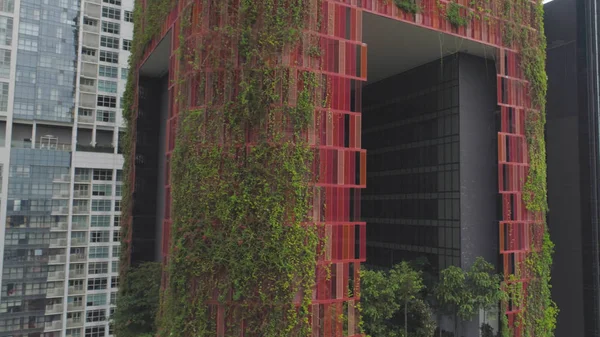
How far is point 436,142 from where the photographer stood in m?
23.1

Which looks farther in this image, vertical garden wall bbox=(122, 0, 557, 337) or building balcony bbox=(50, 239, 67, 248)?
building balcony bbox=(50, 239, 67, 248)

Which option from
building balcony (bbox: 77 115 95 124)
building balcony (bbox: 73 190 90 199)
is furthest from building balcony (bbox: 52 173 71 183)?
building balcony (bbox: 77 115 95 124)

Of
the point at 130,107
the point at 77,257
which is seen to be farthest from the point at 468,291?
the point at 77,257

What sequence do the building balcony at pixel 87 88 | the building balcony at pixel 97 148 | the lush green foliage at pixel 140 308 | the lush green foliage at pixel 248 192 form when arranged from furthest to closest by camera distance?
the building balcony at pixel 87 88
the building balcony at pixel 97 148
the lush green foliage at pixel 140 308
the lush green foliage at pixel 248 192

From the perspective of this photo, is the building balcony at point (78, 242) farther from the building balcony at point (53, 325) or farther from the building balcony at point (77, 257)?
the building balcony at point (53, 325)

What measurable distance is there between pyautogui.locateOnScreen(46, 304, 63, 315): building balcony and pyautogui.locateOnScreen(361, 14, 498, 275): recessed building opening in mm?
31572

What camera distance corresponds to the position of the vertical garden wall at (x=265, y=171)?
14422mm

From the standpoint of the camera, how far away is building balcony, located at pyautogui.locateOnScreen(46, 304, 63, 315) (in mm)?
41763

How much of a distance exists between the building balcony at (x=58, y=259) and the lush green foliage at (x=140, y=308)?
23006 millimetres

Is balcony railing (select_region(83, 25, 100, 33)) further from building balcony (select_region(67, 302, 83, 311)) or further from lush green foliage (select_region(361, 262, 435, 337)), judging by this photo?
lush green foliage (select_region(361, 262, 435, 337))

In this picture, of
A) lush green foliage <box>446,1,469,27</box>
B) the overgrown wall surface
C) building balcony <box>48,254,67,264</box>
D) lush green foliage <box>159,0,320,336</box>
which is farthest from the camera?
building balcony <box>48,254,67,264</box>

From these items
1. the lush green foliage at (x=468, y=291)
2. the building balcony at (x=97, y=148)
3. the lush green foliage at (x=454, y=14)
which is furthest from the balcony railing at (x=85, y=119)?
the lush green foliage at (x=468, y=291)

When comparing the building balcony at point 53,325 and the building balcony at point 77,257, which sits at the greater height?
the building balcony at point 77,257

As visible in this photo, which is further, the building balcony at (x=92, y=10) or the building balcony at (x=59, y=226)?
the building balcony at (x=92, y=10)
